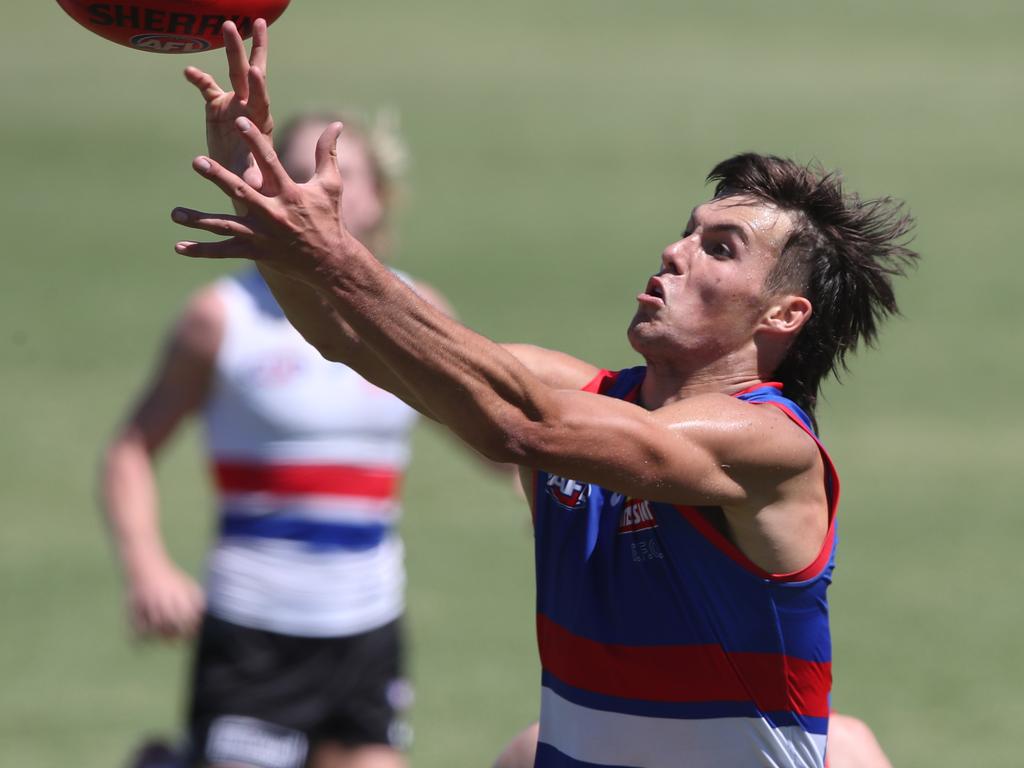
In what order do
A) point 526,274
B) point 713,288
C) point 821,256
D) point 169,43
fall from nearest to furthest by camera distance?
point 169,43
point 713,288
point 821,256
point 526,274

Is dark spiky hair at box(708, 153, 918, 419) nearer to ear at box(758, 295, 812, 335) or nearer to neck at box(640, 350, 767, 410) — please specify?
ear at box(758, 295, 812, 335)

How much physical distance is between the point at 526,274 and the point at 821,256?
12521 millimetres

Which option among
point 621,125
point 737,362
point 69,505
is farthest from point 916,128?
point 737,362

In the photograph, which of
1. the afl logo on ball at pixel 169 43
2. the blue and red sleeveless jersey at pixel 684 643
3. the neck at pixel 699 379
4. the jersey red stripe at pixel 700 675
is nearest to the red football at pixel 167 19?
the afl logo on ball at pixel 169 43

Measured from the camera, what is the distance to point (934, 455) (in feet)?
40.6

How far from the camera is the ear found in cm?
432

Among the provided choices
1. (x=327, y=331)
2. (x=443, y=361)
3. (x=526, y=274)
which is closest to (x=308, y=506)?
(x=327, y=331)

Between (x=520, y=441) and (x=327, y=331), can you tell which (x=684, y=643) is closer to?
(x=520, y=441)

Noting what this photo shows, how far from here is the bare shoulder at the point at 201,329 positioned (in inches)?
251

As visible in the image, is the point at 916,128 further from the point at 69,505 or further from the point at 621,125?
the point at 69,505

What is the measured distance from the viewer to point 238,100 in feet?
13.0

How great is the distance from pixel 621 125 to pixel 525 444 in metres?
21.1

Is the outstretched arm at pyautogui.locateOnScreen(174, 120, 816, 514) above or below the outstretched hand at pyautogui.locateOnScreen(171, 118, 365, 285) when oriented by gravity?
below

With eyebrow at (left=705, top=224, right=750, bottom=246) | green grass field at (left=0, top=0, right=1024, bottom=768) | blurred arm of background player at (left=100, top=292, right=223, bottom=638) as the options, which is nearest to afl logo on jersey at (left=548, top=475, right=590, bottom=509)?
eyebrow at (left=705, top=224, right=750, bottom=246)
